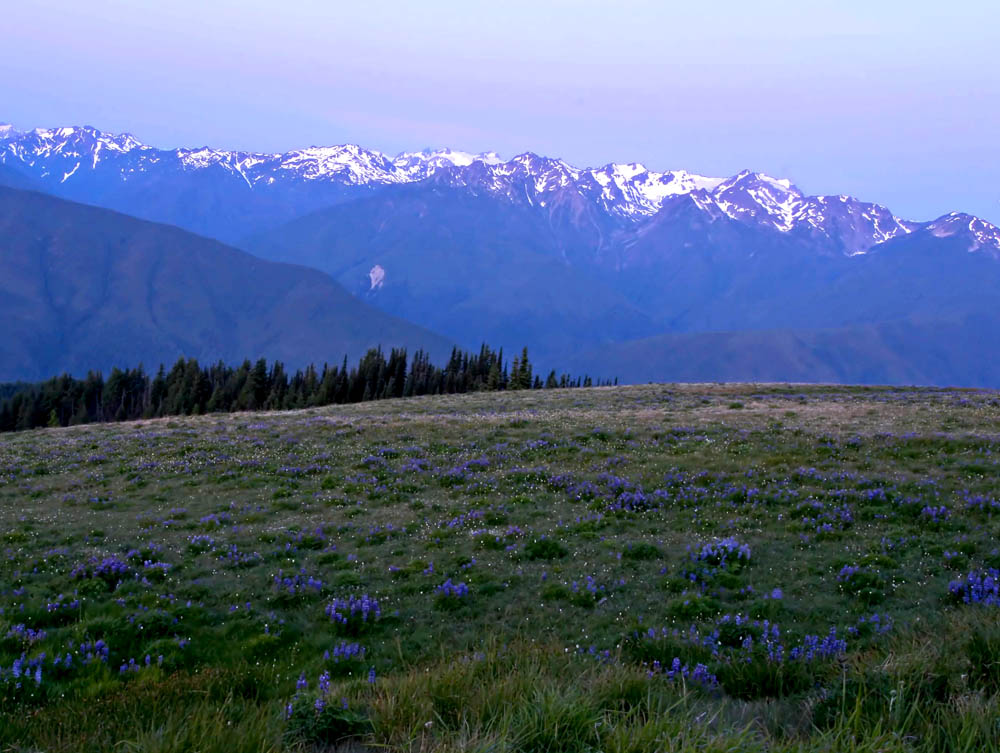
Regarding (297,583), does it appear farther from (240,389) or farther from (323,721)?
(240,389)

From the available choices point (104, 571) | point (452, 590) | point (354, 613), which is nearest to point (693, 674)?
point (452, 590)

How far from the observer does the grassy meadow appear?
5934 millimetres

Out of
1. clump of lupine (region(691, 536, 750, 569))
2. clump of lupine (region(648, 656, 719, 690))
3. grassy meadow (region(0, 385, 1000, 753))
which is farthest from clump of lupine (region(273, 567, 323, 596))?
clump of lupine (region(691, 536, 750, 569))

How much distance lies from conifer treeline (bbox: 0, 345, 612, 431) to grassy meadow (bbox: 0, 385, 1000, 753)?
326ft

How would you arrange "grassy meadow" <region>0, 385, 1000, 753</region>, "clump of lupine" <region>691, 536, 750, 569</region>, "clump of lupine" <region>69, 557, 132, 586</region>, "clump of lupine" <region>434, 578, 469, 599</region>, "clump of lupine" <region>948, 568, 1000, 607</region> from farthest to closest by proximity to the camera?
"clump of lupine" <region>691, 536, 750, 569</region>
"clump of lupine" <region>69, 557, 132, 586</region>
"clump of lupine" <region>434, 578, 469, 599</region>
"clump of lupine" <region>948, 568, 1000, 607</region>
"grassy meadow" <region>0, 385, 1000, 753</region>

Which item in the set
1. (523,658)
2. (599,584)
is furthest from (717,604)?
→ (523,658)

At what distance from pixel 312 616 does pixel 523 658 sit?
17.9ft

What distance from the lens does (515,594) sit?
1231 cm

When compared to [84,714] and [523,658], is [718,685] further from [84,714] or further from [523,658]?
[84,714]

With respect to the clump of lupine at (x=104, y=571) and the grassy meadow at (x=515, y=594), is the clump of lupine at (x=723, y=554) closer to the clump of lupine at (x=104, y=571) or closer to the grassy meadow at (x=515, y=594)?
the grassy meadow at (x=515, y=594)

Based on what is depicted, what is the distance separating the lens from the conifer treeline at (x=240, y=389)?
130750 millimetres

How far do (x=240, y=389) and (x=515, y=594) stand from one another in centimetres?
13990

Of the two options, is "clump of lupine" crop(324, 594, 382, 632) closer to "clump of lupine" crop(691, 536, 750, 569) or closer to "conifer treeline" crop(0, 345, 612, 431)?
"clump of lupine" crop(691, 536, 750, 569)

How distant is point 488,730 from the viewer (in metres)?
5.53
